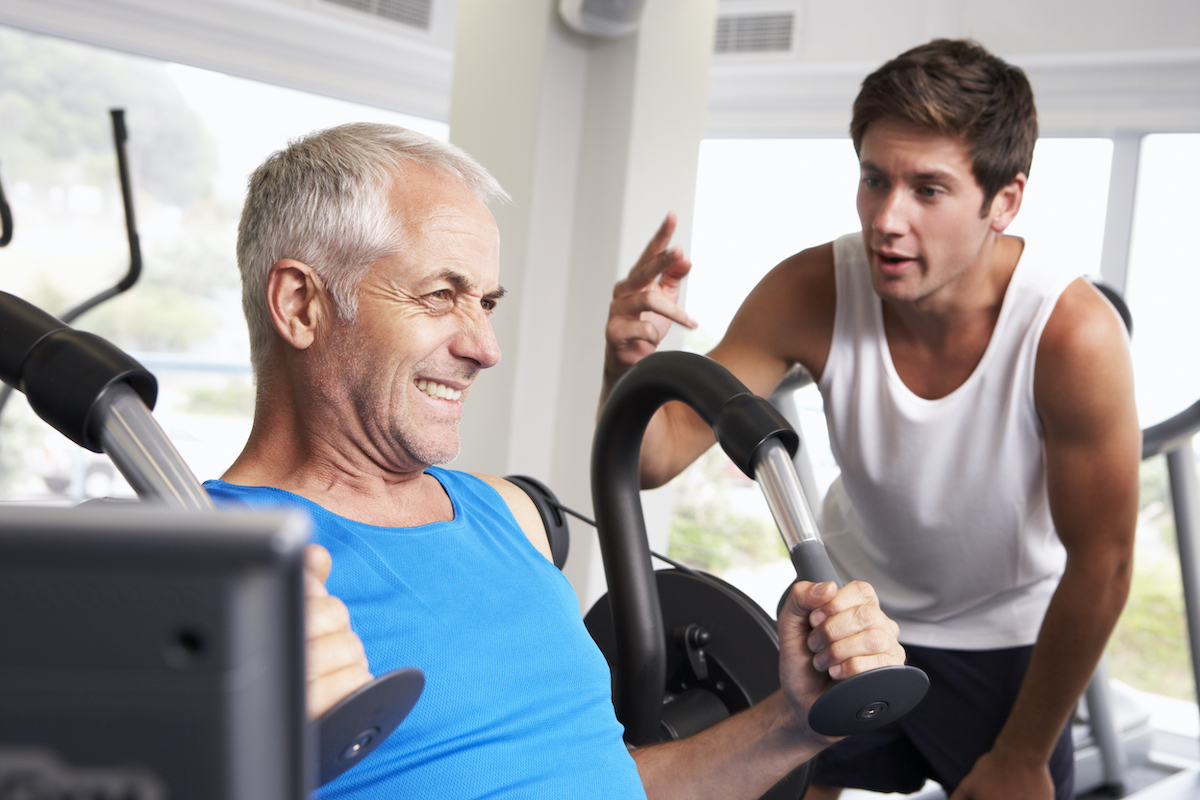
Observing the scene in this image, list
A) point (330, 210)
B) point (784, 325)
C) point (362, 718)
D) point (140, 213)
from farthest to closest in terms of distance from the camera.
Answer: point (140, 213) → point (784, 325) → point (330, 210) → point (362, 718)

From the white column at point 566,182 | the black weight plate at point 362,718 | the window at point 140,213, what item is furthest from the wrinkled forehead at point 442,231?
the window at point 140,213

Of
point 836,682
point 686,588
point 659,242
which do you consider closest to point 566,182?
point 659,242

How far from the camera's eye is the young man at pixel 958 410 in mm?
1458

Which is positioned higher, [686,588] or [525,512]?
[525,512]

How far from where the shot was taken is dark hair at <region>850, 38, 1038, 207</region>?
1459 mm

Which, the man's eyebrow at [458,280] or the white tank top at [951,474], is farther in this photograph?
the white tank top at [951,474]

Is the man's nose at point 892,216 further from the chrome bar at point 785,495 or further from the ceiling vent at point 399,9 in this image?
the ceiling vent at point 399,9

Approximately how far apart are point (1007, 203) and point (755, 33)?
243 centimetres

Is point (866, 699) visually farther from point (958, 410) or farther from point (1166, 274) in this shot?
point (1166, 274)

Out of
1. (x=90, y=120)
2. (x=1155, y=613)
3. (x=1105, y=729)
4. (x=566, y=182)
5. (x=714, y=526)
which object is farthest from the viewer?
(x=714, y=526)

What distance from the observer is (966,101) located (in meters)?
1.47

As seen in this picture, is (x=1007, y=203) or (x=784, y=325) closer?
(x=1007, y=203)

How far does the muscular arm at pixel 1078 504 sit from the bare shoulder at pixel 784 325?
36 centimetres

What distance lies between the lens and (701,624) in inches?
54.2
